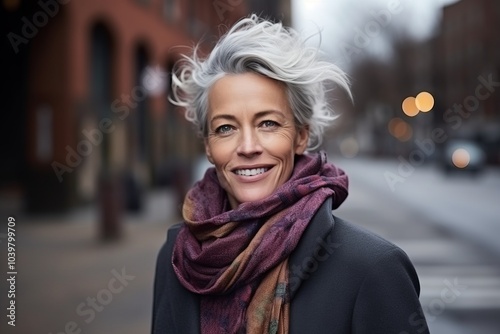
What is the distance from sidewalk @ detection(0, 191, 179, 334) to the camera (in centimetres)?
610

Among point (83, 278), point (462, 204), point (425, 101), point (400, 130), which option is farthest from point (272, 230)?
point (400, 130)

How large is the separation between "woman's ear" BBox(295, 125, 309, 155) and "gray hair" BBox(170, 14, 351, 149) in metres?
0.02

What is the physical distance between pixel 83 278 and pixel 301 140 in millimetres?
6426

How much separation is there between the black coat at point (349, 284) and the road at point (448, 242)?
4.70 metres

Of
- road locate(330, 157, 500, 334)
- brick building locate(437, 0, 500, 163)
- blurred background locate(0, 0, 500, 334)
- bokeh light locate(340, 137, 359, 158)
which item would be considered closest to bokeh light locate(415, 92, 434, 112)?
brick building locate(437, 0, 500, 163)

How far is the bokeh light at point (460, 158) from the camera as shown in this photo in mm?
31125

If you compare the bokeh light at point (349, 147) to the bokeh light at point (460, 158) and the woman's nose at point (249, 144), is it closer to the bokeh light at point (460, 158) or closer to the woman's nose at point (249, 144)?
the bokeh light at point (460, 158)

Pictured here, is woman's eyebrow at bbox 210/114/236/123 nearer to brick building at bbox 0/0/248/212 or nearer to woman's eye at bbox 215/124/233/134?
woman's eye at bbox 215/124/233/134

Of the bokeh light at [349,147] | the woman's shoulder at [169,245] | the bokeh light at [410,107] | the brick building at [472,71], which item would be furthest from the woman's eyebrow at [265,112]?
the bokeh light at [349,147]

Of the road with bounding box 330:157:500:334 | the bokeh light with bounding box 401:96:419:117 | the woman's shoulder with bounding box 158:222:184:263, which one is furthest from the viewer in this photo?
the bokeh light with bounding box 401:96:419:117

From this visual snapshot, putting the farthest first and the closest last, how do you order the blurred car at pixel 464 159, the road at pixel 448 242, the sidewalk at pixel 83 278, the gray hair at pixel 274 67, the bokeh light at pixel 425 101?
the bokeh light at pixel 425 101, the blurred car at pixel 464 159, the road at pixel 448 242, the sidewalk at pixel 83 278, the gray hair at pixel 274 67

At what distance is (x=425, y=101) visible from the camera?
2023 inches

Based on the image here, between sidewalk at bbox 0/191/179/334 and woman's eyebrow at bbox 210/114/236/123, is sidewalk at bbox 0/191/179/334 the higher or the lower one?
the lower one

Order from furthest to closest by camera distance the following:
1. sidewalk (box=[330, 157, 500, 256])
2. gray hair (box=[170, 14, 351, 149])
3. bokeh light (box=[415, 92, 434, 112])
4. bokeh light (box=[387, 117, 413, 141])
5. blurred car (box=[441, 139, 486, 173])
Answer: bokeh light (box=[387, 117, 413, 141]), bokeh light (box=[415, 92, 434, 112]), blurred car (box=[441, 139, 486, 173]), sidewalk (box=[330, 157, 500, 256]), gray hair (box=[170, 14, 351, 149])
